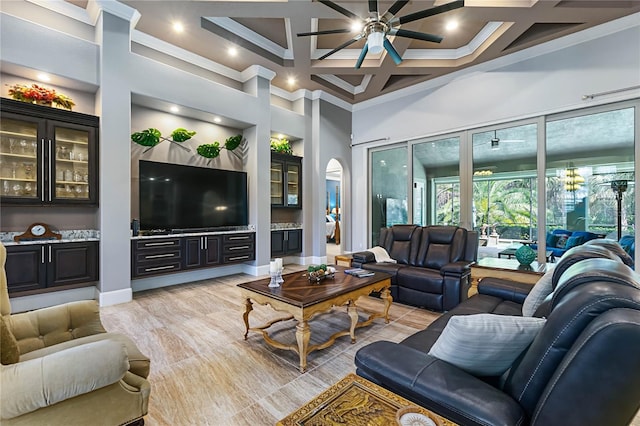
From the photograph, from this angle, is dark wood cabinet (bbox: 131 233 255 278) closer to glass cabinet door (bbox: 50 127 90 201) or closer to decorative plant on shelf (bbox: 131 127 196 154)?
glass cabinet door (bbox: 50 127 90 201)

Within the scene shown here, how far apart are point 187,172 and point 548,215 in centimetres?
589

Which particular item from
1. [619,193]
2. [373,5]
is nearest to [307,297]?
[373,5]

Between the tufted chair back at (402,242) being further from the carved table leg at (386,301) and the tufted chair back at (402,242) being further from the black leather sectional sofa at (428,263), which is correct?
the carved table leg at (386,301)

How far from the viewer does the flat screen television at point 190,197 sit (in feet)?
13.8

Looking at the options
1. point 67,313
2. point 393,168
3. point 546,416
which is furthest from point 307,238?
point 546,416

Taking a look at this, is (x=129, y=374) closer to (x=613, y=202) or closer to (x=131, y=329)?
(x=131, y=329)

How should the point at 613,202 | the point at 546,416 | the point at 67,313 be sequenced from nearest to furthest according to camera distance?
the point at 546,416 → the point at 67,313 → the point at 613,202

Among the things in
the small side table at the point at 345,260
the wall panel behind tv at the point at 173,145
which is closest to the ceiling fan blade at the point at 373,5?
the small side table at the point at 345,260

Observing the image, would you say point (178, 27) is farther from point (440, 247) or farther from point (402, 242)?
point (440, 247)

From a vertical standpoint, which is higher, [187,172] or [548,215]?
[187,172]

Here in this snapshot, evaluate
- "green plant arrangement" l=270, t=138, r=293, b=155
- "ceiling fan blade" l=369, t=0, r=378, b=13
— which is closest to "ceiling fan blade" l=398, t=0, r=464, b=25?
"ceiling fan blade" l=369, t=0, r=378, b=13

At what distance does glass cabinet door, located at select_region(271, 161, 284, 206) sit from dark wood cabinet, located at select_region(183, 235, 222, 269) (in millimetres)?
1548

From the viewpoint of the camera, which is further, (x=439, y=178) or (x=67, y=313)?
(x=439, y=178)

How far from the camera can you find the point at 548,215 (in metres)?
4.62
